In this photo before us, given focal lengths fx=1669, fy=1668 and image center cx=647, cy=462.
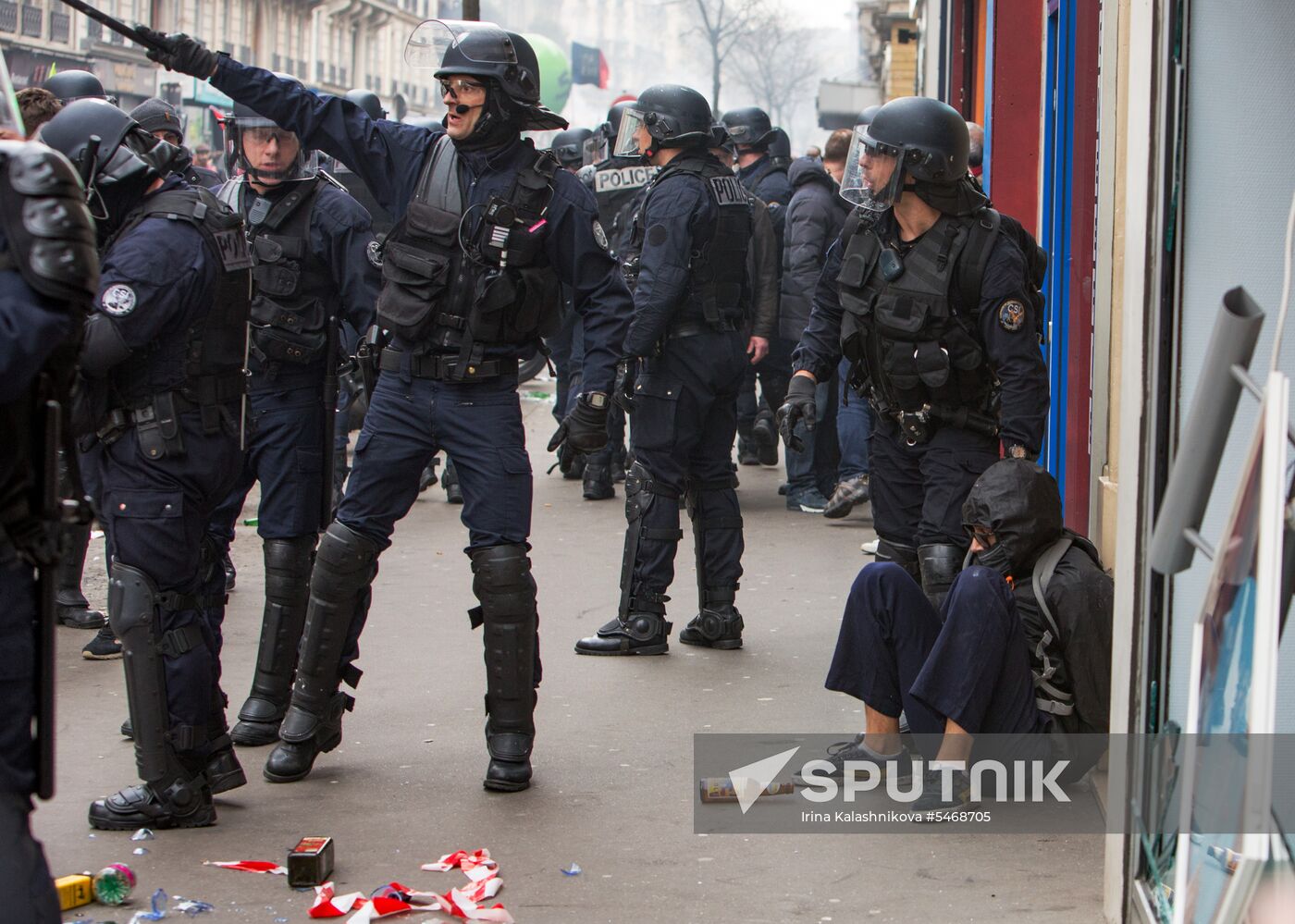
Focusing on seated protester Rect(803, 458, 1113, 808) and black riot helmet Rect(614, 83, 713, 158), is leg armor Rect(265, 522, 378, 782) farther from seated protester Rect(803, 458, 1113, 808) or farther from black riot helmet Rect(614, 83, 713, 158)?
black riot helmet Rect(614, 83, 713, 158)

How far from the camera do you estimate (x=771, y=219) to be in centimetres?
944

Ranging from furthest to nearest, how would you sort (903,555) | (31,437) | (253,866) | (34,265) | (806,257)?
1. (806,257)
2. (903,555)
3. (253,866)
4. (31,437)
5. (34,265)

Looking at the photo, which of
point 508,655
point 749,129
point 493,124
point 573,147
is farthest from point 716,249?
point 573,147

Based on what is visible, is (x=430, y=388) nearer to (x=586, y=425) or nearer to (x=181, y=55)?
(x=586, y=425)

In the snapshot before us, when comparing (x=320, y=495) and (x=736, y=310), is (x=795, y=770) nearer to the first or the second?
(x=320, y=495)

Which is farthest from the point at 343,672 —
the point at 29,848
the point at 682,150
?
the point at 682,150

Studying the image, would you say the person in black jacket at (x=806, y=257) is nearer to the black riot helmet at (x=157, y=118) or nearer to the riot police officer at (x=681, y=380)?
the riot police officer at (x=681, y=380)

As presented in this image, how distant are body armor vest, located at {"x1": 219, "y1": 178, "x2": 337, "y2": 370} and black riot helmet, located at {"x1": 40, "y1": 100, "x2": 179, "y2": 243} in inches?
34.2

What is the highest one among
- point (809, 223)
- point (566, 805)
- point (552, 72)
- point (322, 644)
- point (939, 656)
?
point (552, 72)

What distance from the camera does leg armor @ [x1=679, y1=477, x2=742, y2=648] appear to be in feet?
21.6

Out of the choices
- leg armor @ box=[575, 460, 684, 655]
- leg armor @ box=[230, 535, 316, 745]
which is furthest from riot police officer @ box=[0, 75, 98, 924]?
leg armor @ box=[575, 460, 684, 655]

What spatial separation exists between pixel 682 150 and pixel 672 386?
949mm

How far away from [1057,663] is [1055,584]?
21cm

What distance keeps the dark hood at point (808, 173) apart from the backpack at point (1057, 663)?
528cm
